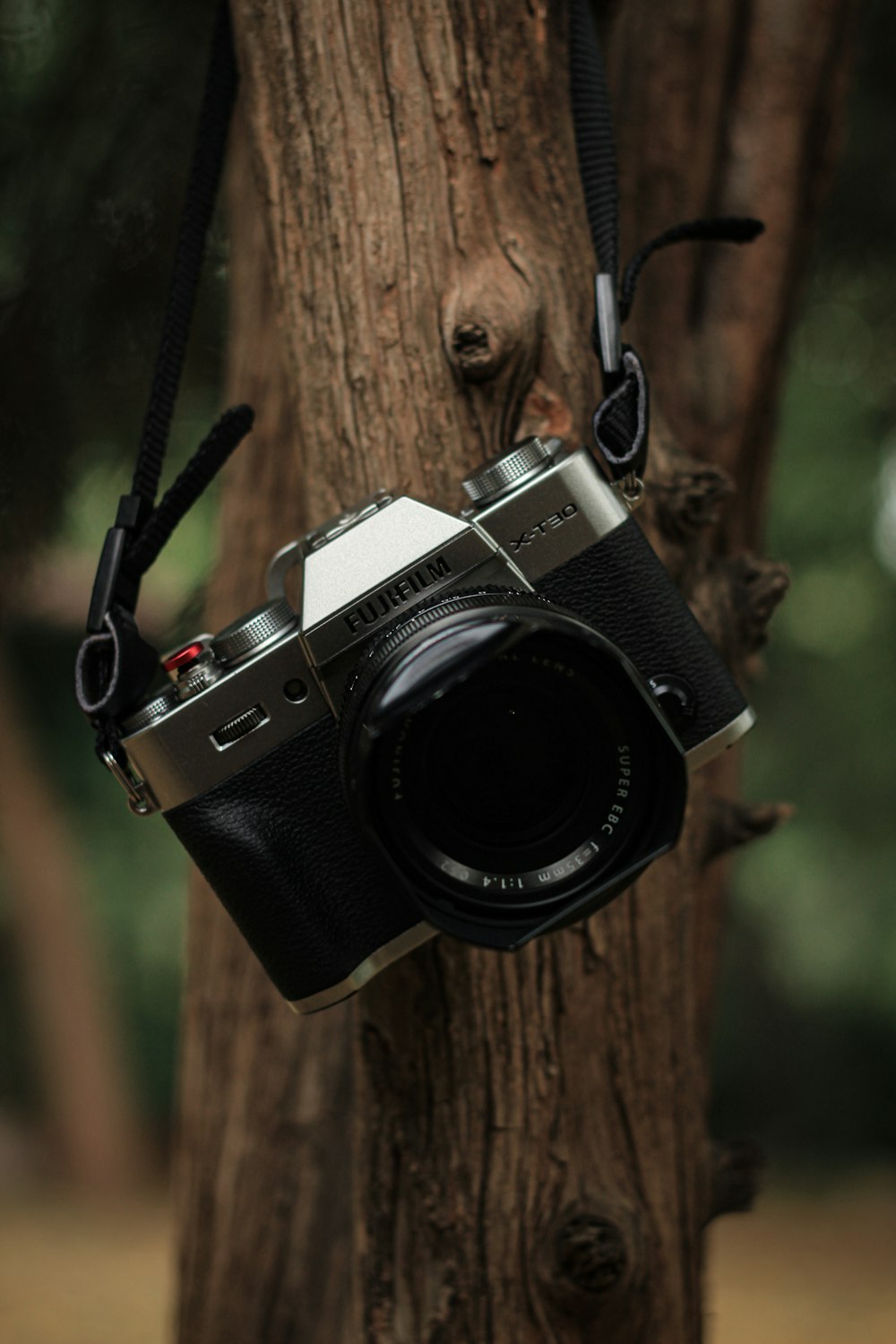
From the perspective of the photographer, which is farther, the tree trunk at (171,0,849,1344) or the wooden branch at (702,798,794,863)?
the wooden branch at (702,798,794,863)

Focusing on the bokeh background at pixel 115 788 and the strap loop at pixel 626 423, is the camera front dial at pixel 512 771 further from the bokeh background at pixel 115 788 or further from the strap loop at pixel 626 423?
the bokeh background at pixel 115 788

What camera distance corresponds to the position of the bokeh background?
115 centimetres

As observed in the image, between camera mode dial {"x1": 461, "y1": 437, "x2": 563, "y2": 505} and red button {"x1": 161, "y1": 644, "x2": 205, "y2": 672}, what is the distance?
0.49 ft

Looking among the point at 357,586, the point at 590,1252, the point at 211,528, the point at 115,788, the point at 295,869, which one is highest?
the point at 357,586

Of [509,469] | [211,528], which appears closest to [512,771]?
[509,469]

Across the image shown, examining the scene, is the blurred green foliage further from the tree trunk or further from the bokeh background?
the tree trunk

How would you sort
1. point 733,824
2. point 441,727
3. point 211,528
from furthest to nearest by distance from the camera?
point 211,528, point 733,824, point 441,727

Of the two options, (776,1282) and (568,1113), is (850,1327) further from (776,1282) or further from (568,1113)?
(568,1113)

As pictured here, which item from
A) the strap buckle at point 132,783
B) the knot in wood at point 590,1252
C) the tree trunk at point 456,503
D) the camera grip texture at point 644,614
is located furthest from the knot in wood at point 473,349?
the knot in wood at point 590,1252

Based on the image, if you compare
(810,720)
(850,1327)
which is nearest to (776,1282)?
(850,1327)

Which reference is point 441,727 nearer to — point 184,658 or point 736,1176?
point 184,658

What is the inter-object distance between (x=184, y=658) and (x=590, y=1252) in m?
0.35

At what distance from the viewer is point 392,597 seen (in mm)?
517

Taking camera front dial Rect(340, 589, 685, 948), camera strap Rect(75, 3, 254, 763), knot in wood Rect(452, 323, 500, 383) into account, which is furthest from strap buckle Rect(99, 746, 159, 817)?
knot in wood Rect(452, 323, 500, 383)
